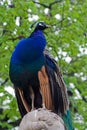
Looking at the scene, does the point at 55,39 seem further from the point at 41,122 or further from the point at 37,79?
the point at 41,122

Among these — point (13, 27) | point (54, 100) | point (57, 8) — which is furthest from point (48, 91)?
point (57, 8)

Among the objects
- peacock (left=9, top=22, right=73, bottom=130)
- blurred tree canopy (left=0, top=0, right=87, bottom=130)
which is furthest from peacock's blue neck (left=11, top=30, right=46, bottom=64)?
blurred tree canopy (left=0, top=0, right=87, bottom=130)

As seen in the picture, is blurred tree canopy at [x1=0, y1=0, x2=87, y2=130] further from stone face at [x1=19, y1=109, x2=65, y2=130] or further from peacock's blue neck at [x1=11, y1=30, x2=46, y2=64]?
stone face at [x1=19, y1=109, x2=65, y2=130]

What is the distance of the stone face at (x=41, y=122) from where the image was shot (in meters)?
3.82

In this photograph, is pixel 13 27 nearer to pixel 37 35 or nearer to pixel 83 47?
pixel 83 47

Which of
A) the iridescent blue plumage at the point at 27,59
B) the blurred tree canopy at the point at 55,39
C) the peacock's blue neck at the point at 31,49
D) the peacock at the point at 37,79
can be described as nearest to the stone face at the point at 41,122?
the peacock at the point at 37,79

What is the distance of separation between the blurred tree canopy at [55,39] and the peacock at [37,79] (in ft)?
10.3

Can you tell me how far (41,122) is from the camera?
3863mm

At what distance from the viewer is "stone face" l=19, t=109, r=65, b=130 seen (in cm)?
382

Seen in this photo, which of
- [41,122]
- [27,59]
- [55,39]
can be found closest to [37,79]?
[27,59]

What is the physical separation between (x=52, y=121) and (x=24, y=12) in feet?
15.7

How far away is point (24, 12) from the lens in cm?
843

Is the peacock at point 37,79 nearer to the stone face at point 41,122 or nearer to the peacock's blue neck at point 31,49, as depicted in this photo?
the peacock's blue neck at point 31,49

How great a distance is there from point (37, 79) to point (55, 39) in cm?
387
